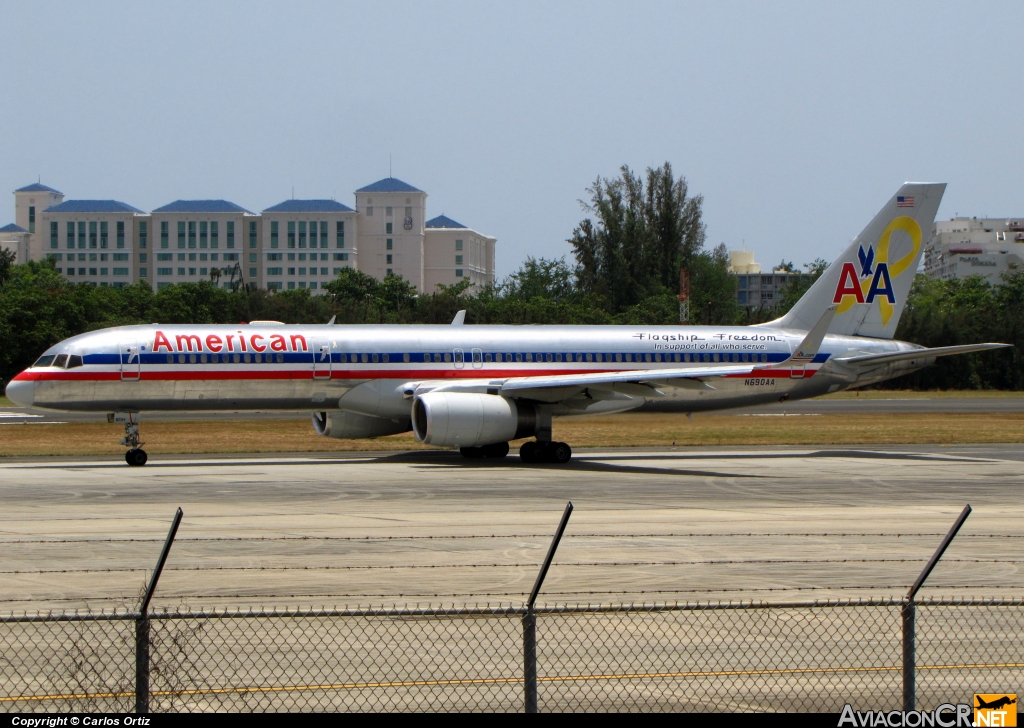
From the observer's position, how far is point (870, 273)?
38.3 m

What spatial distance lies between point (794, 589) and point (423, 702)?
6.16 m

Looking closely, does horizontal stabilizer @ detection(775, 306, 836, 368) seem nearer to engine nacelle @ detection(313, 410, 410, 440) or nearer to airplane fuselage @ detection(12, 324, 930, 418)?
airplane fuselage @ detection(12, 324, 930, 418)

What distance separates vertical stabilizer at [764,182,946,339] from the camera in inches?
1506

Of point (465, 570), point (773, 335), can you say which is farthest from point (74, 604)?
point (773, 335)

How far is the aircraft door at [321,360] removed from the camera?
→ 33156 millimetres

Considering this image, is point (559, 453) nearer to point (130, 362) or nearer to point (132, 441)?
point (132, 441)

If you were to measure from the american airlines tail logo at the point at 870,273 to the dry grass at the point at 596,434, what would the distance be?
518 cm

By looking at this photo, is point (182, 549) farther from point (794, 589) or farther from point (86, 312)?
point (86, 312)

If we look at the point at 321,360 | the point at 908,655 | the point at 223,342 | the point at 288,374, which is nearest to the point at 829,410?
the point at 321,360

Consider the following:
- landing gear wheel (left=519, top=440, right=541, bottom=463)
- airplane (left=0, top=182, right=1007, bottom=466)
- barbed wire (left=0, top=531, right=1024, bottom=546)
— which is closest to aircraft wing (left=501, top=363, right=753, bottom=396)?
airplane (left=0, top=182, right=1007, bottom=466)

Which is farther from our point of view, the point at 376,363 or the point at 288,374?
the point at 376,363

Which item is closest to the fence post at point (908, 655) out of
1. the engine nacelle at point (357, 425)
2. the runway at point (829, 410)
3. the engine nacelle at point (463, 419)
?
the engine nacelle at point (463, 419)

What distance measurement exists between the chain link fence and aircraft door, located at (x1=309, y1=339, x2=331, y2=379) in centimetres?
2074

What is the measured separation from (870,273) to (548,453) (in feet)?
41.8
